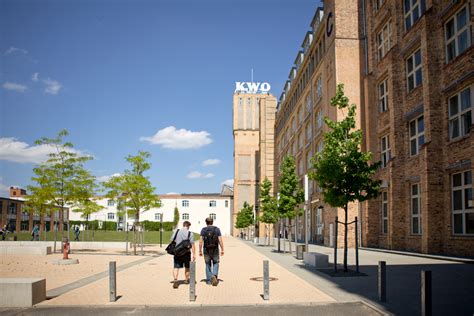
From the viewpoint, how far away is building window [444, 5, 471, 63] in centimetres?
2095

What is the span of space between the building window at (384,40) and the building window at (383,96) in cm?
177

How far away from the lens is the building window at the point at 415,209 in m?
25.3

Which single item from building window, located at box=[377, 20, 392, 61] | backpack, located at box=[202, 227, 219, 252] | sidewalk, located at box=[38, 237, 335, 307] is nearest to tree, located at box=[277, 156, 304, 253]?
building window, located at box=[377, 20, 392, 61]

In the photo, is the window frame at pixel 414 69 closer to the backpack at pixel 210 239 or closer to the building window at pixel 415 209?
the building window at pixel 415 209

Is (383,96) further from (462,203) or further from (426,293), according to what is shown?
(426,293)

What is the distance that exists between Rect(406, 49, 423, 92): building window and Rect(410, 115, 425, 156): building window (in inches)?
75.0

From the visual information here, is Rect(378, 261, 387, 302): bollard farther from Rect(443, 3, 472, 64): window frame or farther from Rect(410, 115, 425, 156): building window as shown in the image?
Rect(410, 115, 425, 156): building window

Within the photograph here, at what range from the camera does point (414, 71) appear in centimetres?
2617

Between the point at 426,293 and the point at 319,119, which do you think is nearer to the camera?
the point at 426,293

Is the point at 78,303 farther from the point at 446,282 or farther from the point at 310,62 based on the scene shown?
the point at 310,62

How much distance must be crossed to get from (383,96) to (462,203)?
37.6 ft

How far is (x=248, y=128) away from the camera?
4028 inches

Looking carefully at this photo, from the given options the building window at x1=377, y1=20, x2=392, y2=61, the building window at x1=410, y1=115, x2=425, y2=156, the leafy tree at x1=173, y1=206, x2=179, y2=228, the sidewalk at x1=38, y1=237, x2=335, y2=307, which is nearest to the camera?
the sidewalk at x1=38, y1=237, x2=335, y2=307

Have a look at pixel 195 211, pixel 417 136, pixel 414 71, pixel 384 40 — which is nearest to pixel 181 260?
pixel 417 136
